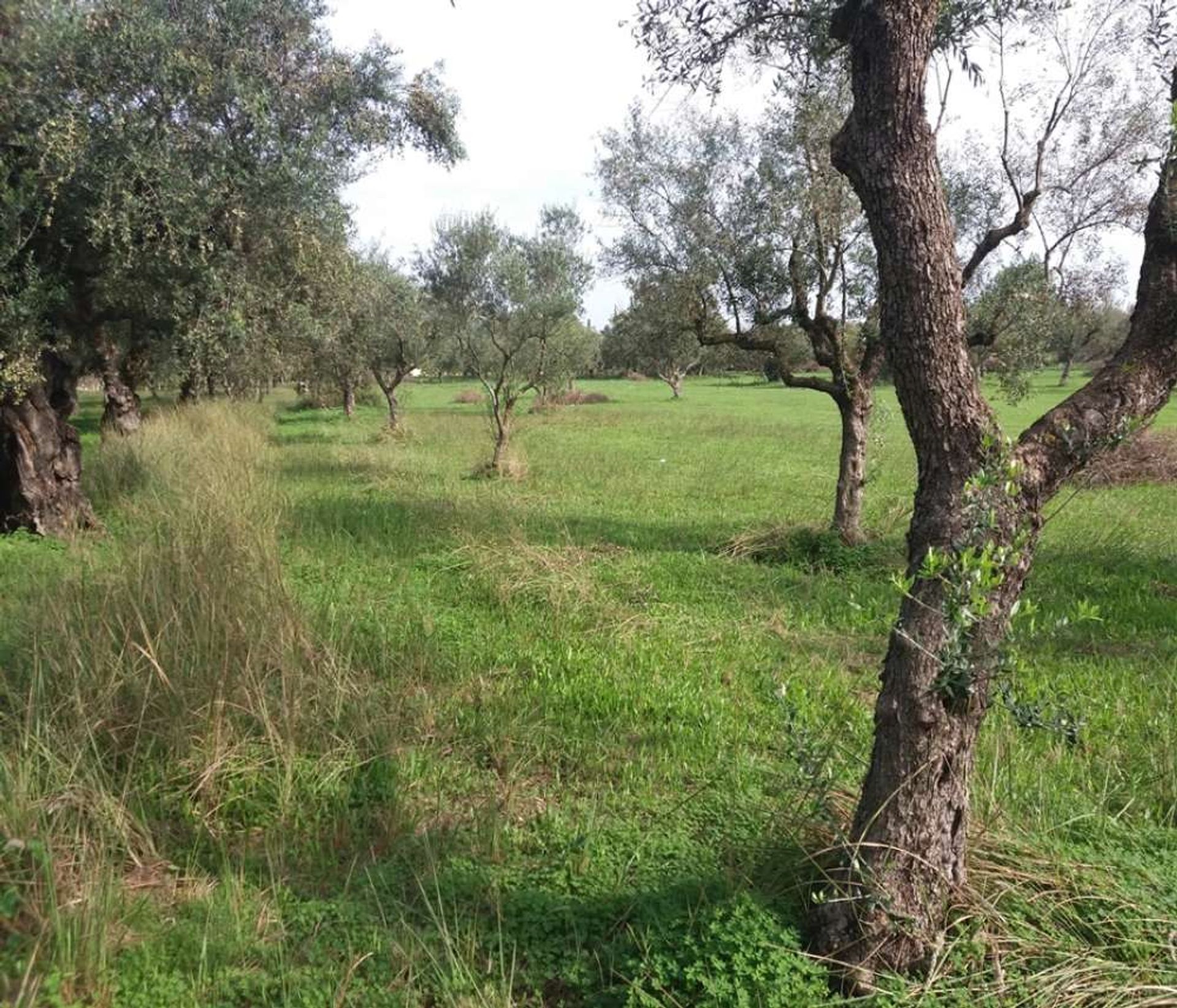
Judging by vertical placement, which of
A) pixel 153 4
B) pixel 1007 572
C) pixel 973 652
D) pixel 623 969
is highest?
pixel 153 4

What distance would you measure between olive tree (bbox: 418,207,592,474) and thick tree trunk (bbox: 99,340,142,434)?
27.2 feet

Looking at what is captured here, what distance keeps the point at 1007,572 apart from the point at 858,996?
5.59 feet

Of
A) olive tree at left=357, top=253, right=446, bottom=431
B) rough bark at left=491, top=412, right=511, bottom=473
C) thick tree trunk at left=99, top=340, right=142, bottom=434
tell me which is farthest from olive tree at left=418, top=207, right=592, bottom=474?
thick tree trunk at left=99, top=340, right=142, bottom=434

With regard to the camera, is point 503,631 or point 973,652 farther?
point 503,631

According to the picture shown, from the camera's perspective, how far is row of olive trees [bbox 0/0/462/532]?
8.58 m

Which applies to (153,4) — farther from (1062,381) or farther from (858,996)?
(1062,381)

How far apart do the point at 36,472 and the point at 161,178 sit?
5045mm

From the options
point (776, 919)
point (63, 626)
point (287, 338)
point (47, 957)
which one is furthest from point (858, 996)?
point (287, 338)

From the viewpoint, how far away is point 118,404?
20562 millimetres

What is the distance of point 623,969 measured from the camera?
2902 millimetres

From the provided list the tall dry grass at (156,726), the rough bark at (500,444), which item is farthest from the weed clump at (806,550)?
the rough bark at (500,444)

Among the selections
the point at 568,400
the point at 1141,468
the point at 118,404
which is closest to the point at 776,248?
the point at 1141,468

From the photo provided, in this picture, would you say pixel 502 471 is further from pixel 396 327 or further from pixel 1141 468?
pixel 1141 468

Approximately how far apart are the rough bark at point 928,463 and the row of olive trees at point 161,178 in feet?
28.6
